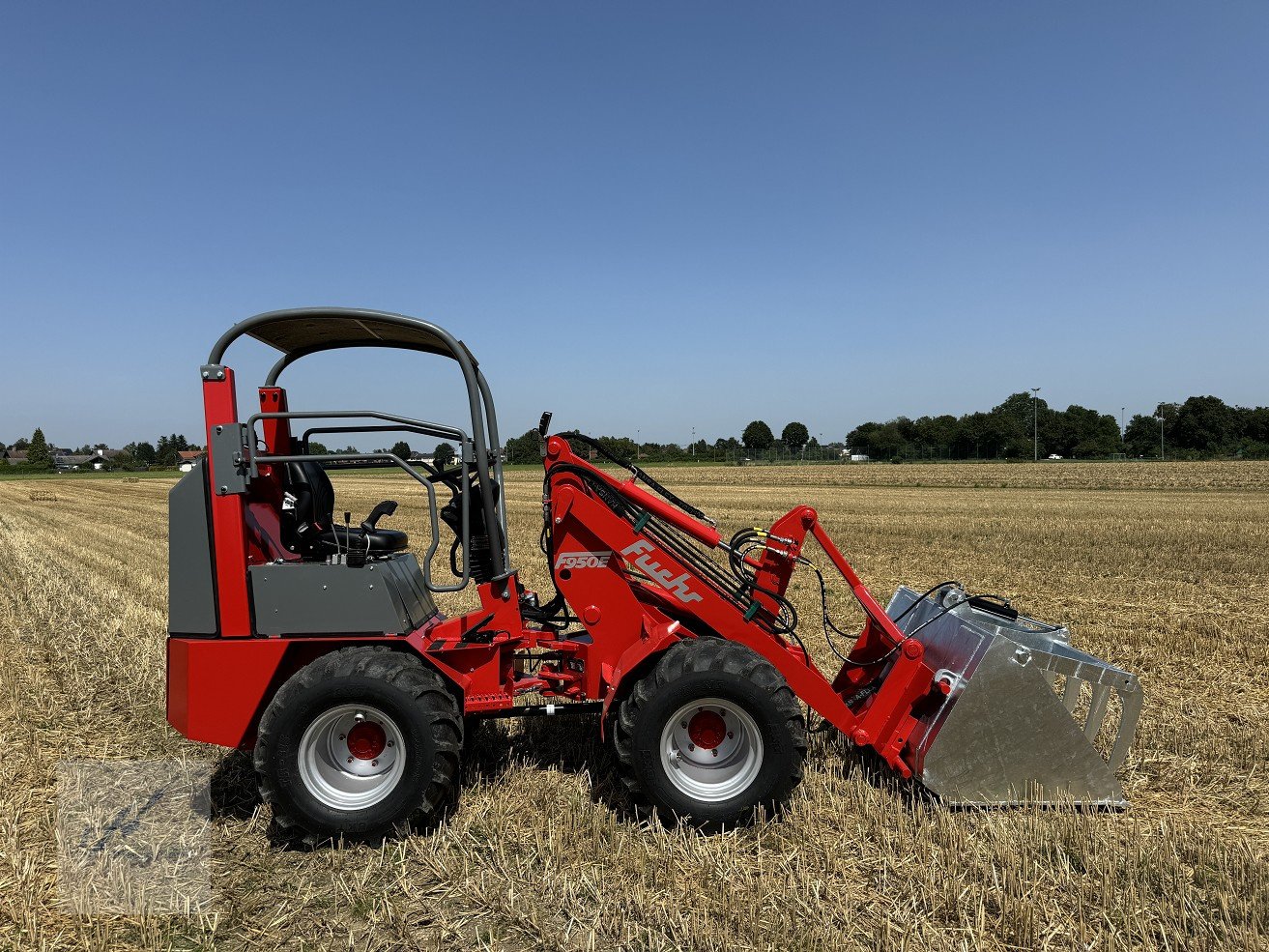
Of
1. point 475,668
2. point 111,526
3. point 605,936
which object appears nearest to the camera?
point 605,936

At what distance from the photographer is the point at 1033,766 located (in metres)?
4.09

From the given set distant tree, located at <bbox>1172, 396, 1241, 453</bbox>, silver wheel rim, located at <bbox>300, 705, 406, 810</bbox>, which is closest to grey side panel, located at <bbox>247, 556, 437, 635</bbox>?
silver wheel rim, located at <bbox>300, 705, 406, 810</bbox>

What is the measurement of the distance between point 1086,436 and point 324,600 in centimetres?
12293

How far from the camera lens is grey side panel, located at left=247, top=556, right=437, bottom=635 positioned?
4.01m

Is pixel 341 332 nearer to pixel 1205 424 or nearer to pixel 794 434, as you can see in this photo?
pixel 1205 424

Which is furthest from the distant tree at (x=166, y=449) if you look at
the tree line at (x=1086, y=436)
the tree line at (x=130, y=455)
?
the tree line at (x=1086, y=436)

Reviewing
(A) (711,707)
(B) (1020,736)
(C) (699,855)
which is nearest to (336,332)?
(A) (711,707)

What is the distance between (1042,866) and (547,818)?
2.38 meters

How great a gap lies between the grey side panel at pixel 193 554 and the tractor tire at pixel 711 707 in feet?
7.16

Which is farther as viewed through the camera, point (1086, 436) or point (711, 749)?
point (1086, 436)

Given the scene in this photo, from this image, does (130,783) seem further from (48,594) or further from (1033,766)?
(48,594)

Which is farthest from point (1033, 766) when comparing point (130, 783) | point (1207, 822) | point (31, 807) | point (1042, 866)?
point (31, 807)

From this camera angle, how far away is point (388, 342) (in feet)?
16.1

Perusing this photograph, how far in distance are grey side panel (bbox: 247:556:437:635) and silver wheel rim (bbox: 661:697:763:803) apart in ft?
5.18
